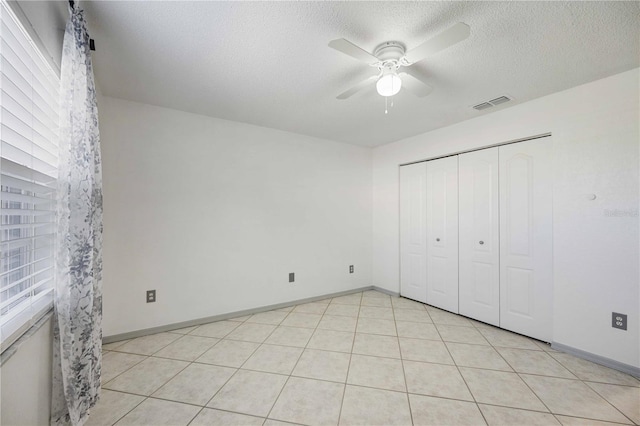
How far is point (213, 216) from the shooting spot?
301cm

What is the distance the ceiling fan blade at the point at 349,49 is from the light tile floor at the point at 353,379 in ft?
7.08

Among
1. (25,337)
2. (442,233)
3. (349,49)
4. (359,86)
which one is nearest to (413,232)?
(442,233)

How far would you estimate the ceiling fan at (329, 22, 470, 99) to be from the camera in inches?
53.9

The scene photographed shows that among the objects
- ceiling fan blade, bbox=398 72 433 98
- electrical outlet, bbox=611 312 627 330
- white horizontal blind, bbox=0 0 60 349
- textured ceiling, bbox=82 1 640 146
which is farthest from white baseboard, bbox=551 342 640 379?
white horizontal blind, bbox=0 0 60 349

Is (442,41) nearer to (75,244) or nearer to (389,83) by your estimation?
(389,83)

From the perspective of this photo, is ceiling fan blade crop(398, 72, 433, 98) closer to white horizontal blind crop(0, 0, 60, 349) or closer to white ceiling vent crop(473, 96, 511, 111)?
white ceiling vent crop(473, 96, 511, 111)

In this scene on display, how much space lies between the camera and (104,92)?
2.44 meters

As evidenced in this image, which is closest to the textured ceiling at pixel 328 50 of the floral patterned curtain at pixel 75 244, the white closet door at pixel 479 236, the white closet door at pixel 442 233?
the floral patterned curtain at pixel 75 244

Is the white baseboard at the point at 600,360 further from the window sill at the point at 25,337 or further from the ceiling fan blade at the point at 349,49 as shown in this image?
the window sill at the point at 25,337

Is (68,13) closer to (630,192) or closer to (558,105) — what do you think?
(558,105)

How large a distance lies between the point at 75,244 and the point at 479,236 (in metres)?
3.56

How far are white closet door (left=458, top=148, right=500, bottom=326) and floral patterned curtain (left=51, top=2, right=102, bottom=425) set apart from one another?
3.49 m

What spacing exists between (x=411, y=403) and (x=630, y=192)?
91.8 inches

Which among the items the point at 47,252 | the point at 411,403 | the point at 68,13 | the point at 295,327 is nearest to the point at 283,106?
the point at 68,13
